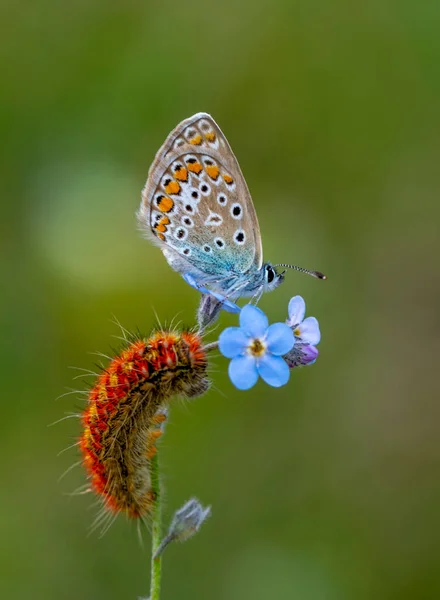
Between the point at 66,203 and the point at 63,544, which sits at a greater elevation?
the point at 66,203

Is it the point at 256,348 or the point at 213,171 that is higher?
the point at 213,171

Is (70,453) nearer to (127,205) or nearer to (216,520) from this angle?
(216,520)

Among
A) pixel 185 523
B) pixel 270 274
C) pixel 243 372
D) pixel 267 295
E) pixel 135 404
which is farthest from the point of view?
pixel 267 295

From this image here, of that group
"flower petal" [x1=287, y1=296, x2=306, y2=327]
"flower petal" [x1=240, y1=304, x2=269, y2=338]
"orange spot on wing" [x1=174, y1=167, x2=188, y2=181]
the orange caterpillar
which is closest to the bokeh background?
"orange spot on wing" [x1=174, y1=167, x2=188, y2=181]

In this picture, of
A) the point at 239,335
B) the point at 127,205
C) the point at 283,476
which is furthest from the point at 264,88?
the point at 239,335

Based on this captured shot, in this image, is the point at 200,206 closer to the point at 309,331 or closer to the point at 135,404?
the point at 309,331

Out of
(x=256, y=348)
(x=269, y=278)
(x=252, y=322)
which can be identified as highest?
(x=269, y=278)

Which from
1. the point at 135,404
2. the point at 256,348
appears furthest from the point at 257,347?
the point at 135,404
